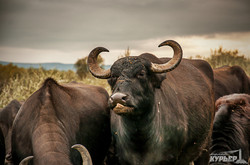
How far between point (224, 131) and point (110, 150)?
252cm

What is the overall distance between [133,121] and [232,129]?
306 centimetres

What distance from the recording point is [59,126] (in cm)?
529

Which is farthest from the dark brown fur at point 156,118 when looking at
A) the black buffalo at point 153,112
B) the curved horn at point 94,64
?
the curved horn at point 94,64

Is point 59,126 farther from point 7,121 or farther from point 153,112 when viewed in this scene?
point 7,121

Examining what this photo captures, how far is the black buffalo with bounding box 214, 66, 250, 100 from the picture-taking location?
11.9 m

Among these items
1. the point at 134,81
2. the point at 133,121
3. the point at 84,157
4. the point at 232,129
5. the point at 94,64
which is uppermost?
the point at 94,64

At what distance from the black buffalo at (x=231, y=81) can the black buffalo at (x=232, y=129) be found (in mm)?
4169

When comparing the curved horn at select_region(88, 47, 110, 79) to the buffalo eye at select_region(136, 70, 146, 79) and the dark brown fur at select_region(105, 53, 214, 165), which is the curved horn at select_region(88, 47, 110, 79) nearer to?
the dark brown fur at select_region(105, 53, 214, 165)

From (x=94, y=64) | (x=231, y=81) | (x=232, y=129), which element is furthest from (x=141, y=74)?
(x=231, y=81)

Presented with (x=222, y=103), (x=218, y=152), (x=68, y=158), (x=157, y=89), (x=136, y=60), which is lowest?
(x=218, y=152)

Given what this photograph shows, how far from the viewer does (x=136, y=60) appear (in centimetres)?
484

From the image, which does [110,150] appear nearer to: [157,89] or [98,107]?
[98,107]

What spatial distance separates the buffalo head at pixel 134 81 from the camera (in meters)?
4.35

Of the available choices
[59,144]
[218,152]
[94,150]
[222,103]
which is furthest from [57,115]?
[222,103]
